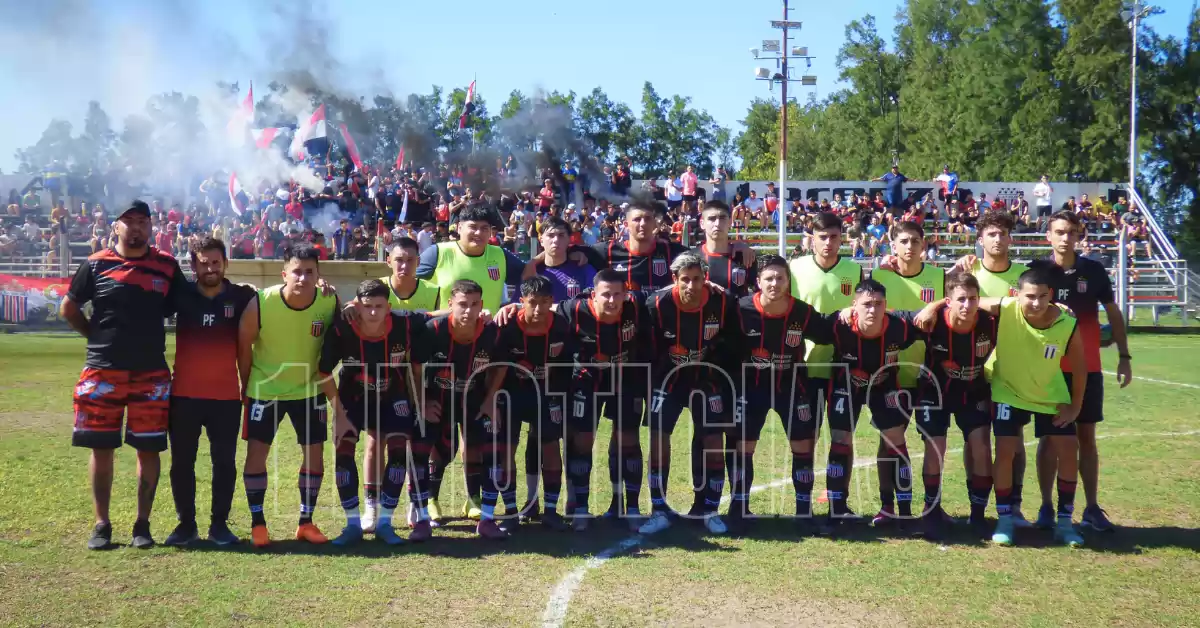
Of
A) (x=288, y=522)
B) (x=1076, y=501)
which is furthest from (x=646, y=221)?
(x=1076, y=501)

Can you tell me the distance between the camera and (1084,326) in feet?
25.0

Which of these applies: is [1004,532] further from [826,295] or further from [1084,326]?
[826,295]

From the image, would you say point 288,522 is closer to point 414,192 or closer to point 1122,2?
point 414,192

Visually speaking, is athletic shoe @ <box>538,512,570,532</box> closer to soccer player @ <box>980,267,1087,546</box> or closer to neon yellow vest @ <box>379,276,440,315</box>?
neon yellow vest @ <box>379,276,440,315</box>

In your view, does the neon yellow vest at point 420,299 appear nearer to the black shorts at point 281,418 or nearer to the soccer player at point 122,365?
the black shorts at point 281,418

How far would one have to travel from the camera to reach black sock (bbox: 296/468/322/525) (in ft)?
22.6

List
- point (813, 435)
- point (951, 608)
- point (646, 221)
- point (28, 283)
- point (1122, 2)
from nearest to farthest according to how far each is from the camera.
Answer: point (951, 608) → point (813, 435) → point (646, 221) → point (28, 283) → point (1122, 2)

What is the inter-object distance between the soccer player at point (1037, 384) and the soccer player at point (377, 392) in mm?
4064

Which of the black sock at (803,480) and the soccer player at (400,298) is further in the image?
the black sock at (803,480)

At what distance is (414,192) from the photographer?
2675 centimetres

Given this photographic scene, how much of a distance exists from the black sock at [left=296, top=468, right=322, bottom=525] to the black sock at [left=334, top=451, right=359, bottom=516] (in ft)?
0.51

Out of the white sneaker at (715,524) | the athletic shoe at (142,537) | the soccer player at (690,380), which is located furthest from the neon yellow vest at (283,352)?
the white sneaker at (715,524)

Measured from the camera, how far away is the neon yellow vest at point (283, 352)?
22.5 feet

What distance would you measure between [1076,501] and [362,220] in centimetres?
2263
